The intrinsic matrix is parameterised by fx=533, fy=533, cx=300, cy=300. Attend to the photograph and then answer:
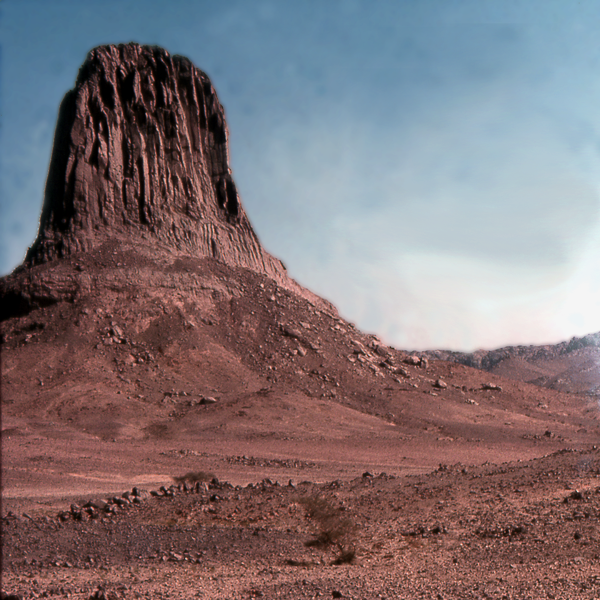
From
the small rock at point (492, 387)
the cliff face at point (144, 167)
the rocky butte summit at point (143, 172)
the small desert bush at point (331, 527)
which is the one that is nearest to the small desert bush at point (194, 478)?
the small desert bush at point (331, 527)

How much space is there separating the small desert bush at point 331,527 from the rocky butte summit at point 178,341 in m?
8.33

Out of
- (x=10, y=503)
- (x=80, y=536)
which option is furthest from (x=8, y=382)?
(x=80, y=536)

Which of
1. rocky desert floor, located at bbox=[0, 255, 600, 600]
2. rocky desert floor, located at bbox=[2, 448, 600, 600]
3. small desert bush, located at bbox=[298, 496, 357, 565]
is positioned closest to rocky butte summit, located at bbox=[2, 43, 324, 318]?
rocky desert floor, located at bbox=[0, 255, 600, 600]

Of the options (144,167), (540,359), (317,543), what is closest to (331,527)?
(317,543)

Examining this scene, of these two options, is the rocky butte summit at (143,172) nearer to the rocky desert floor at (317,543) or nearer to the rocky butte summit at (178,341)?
the rocky butte summit at (178,341)

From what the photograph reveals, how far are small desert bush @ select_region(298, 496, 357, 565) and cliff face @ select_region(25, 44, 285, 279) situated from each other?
42101 mm

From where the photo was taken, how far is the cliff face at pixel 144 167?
169 ft

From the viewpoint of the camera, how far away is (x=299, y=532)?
11750mm

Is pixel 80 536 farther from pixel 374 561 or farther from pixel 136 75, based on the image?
pixel 136 75

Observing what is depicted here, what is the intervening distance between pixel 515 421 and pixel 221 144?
42367 mm

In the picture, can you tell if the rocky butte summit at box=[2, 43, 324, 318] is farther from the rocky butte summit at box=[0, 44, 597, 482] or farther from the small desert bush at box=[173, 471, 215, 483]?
the small desert bush at box=[173, 471, 215, 483]

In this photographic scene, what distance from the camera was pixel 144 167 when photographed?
180 feet

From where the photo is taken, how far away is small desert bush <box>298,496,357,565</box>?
1046 cm

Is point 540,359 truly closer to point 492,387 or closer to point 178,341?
point 492,387
